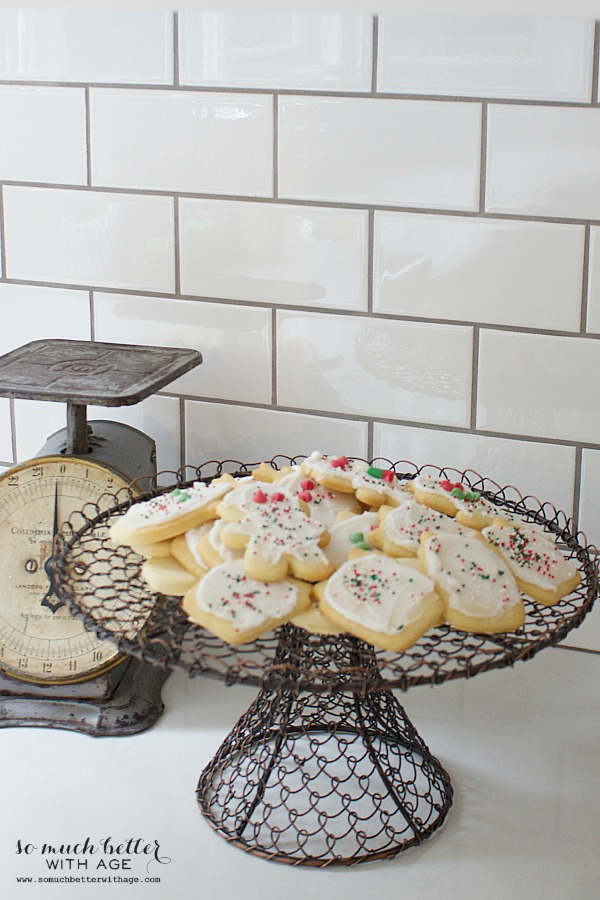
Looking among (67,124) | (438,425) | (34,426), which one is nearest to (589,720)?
(438,425)

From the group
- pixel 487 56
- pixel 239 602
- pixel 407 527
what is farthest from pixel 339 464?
pixel 487 56

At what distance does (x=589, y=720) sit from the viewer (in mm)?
1134

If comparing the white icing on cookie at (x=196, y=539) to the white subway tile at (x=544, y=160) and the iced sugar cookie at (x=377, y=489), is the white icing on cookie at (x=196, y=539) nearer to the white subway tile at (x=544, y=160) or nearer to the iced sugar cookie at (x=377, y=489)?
the iced sugar cookie at (x=377, y=489)

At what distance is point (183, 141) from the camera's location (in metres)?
1.21

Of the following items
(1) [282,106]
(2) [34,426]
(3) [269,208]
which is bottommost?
(2) [34,426]

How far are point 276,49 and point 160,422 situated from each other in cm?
43

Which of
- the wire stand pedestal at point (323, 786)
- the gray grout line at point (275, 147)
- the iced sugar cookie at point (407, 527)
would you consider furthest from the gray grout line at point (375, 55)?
the wire stand pedestal at point (323, 786)

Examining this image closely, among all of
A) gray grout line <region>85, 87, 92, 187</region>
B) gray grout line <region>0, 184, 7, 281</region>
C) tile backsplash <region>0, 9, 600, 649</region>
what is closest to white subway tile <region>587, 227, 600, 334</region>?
tile backsplash <region>0, 9, 600, 649</region>

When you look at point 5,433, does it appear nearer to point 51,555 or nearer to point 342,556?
point 51,555

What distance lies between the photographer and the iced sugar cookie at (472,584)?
0.82 metres

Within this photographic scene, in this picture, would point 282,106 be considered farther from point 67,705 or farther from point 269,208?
point 67,705

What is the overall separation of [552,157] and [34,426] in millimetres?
697

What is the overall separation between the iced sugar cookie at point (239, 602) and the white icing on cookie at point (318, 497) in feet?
0.35

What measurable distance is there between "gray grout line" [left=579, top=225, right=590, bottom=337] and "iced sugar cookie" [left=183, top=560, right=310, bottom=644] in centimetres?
44
